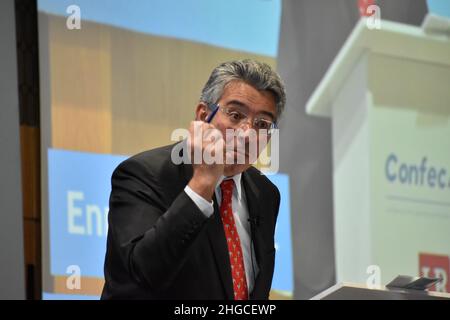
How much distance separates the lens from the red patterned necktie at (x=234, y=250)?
2.11 metres

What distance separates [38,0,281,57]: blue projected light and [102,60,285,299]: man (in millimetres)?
1504

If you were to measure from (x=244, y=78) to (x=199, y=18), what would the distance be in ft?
5.58

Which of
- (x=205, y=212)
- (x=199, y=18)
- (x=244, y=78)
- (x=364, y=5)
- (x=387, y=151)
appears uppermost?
(x=364, y=5)

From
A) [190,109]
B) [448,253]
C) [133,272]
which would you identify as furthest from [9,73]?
[448,253]

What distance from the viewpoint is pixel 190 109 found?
3764mm

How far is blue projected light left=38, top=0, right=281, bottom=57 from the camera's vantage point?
3588mm

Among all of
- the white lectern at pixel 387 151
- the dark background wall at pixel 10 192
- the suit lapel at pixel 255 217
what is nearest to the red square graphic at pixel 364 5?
the white lectern at pixel 387 151

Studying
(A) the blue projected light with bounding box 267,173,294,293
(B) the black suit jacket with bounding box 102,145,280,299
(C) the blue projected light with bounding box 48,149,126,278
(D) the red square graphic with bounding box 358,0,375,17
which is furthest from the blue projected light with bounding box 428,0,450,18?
(B) the black suit jacket with bounding box 102,145,280,299

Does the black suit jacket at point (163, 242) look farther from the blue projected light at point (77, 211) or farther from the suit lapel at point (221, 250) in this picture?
the blue projected light at point (77, 211)

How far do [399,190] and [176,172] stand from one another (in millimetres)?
2308

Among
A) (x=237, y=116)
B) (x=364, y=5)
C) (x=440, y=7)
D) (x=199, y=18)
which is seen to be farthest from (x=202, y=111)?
(x=440, y=7)

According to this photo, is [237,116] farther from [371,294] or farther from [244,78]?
[371,294]

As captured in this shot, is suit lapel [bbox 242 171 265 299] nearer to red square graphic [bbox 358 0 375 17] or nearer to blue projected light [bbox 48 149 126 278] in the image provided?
blue projected light [bbox 48 149 126 278]

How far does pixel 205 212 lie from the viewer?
1.89 meters
